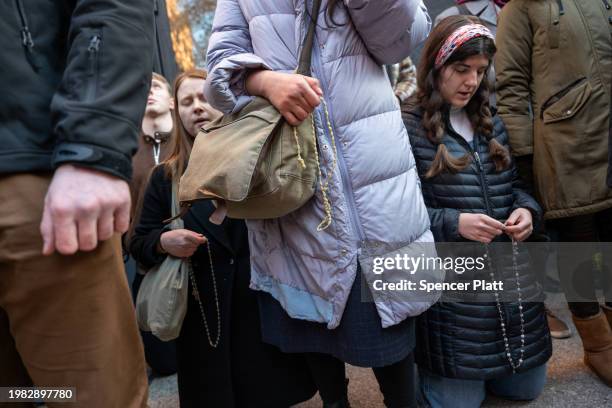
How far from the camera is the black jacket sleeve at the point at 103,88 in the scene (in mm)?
951

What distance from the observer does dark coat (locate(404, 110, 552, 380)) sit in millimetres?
2059

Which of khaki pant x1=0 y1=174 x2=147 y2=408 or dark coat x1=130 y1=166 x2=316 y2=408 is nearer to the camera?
khaki pant x1=0 y1=174 x2=147 y2=408

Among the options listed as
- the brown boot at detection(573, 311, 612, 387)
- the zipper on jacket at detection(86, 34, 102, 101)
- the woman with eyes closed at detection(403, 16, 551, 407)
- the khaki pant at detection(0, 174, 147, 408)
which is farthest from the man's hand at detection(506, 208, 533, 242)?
the zipper on jacket at detection(86, 34, 102, 101)

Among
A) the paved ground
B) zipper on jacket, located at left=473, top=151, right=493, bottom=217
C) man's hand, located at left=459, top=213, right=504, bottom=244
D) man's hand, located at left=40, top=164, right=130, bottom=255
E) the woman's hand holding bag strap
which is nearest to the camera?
man's hand, located at left=40, top=164, right=130, bottom=255

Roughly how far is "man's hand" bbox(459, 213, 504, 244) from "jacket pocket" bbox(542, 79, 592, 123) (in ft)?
2.54

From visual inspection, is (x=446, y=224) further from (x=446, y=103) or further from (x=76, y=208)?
(x=76, y=208)

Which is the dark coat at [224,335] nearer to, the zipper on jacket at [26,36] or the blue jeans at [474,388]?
the blue jeans at [474,388]

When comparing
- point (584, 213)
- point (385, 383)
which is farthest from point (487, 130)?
point (385, 383)

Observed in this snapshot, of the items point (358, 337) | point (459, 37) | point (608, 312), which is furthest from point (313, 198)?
point (608, 312)

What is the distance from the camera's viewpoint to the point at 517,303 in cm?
211

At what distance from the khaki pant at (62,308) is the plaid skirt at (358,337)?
0.71 metres

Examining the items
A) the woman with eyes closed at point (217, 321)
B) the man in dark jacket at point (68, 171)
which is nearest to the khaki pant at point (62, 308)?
the man in dark jacket at point (68, 171)

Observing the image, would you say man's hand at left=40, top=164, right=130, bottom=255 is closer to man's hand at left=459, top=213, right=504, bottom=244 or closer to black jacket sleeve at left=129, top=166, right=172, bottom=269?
black jacket sleeve at left=129, top=166, right=172, bottom=269

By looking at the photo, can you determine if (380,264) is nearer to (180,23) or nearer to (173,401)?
(173,401)
